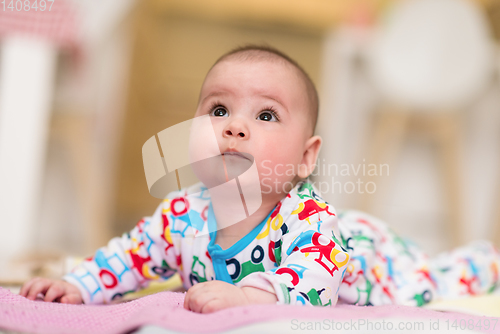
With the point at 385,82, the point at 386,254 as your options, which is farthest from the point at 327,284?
the point at 385,82

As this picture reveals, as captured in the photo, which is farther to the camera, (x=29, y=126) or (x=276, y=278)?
(x=29, y=126)

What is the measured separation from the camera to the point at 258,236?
1.73 feet

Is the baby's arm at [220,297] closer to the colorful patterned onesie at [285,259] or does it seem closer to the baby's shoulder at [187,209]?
the colorful patterned onesie at [285,259]

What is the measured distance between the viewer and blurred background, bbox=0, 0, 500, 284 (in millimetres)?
1071

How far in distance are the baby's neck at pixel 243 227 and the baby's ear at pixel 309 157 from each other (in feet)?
0.20

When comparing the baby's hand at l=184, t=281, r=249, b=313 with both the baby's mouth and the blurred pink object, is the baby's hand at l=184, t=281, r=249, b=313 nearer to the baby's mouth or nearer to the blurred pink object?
the baby's mouth

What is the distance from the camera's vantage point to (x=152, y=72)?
2.22m

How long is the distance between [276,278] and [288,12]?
2306mm

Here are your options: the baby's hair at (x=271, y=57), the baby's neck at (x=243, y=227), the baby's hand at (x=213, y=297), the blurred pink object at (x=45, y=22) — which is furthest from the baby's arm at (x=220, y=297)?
the blurred pink object at (x=45, y=22)

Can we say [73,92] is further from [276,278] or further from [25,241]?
[276,278]

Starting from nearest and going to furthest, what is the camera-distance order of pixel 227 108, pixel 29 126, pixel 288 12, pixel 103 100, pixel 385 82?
pixel 227 108
pixel 29 126
pixel 385 82
pixel 103 100
pixel 288 12

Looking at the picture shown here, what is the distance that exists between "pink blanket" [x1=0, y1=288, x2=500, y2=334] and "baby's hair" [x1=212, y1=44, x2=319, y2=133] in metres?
0.26

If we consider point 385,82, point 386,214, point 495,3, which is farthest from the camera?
point 495,3

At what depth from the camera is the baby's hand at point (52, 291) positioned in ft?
1.72
